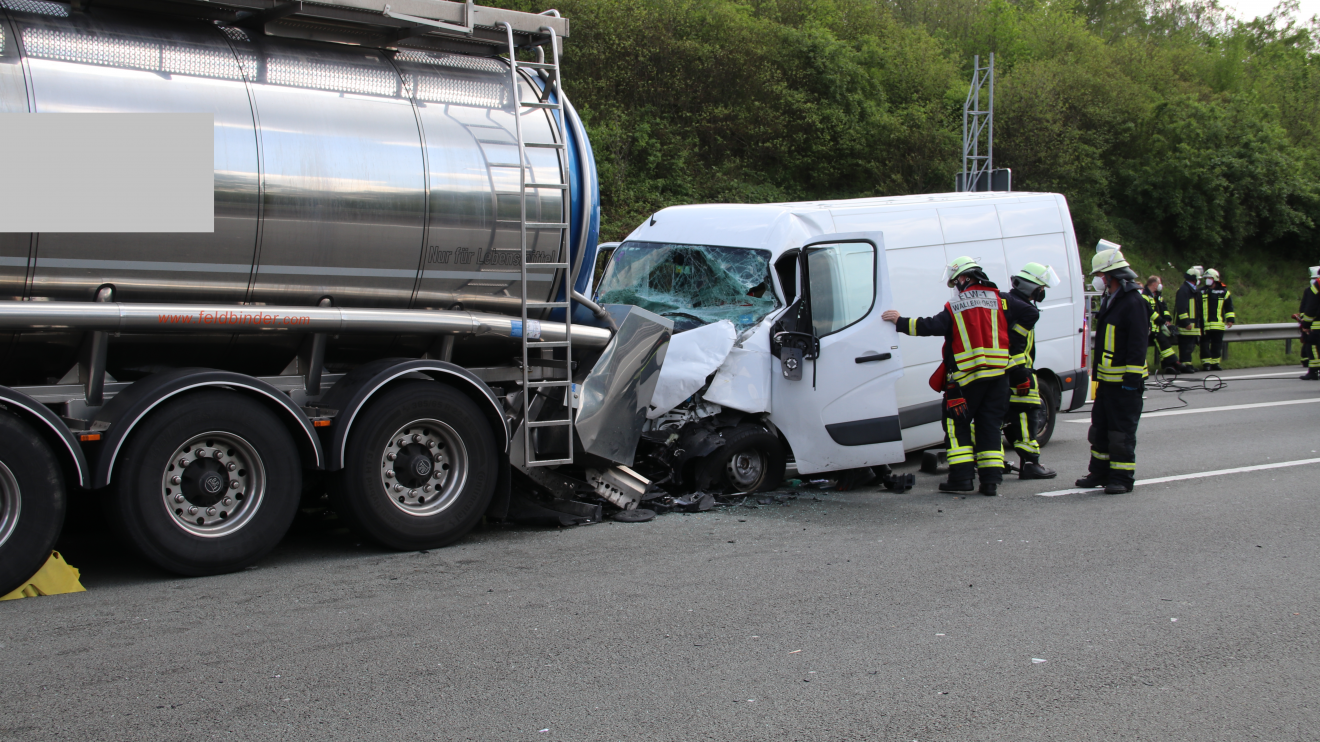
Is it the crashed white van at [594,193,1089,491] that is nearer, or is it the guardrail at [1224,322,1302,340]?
the crashed white van at [594,193,1089,491]

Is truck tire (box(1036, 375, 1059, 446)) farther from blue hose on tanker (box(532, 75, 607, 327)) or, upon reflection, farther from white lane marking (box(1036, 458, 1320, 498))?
blue hose on tanker (box(532, 75, 607, 327))

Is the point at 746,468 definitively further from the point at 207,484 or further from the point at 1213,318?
the point at 1213,318

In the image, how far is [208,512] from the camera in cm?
541

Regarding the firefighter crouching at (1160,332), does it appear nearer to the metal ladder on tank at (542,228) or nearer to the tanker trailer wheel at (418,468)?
the metal ladder on tank at (542,228)

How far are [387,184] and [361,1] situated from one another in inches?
38.6

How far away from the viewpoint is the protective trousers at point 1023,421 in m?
8.70

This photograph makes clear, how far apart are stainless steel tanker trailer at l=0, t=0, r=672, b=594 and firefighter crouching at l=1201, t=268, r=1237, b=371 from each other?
14061mm

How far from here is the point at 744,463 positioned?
7.64 m

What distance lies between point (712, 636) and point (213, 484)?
268 centimetres

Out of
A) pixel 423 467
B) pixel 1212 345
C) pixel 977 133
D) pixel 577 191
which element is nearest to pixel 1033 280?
pixel 577 191

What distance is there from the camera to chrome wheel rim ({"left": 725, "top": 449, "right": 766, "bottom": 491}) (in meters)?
7.55

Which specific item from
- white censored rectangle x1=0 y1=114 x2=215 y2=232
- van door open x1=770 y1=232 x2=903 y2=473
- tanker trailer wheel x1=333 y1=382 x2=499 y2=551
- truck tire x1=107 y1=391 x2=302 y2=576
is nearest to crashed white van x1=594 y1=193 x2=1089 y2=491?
van door open x1=770 y1=232 x2=903 y2=473

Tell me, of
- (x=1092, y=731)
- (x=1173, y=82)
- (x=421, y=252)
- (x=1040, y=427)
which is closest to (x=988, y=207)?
(x=1040, y=427)

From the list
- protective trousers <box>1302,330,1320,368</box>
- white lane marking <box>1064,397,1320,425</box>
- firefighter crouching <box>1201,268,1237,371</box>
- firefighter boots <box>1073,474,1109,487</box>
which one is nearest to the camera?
firefighter boots <box>1073,474,1109,487</box>
